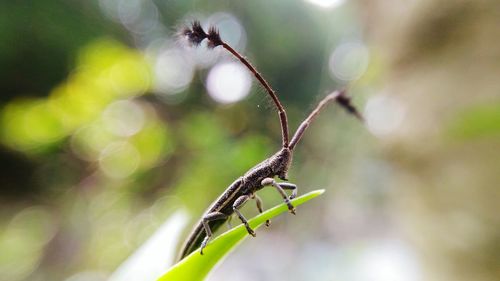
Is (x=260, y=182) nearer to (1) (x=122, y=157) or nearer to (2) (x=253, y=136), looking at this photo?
(2) (x=253, y=136)

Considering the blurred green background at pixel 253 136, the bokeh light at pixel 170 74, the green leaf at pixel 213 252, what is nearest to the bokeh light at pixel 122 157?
the blurred green background at pixel 253 136

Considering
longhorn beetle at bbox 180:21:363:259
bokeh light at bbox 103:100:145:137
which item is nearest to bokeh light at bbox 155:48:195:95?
bokeh light at bbox 103:100:145:137

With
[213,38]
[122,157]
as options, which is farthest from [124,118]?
[213,38]

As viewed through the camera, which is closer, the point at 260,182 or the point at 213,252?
the point at 213,252

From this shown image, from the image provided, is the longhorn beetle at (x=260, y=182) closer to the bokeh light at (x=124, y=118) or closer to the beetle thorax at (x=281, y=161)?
the beetle thorax at (x=281, y=161)

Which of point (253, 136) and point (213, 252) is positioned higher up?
point (253, 136)

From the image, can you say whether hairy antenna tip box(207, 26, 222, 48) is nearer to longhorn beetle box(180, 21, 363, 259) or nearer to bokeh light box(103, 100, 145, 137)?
longhorn beetle box(180, 21, 363, 259)
